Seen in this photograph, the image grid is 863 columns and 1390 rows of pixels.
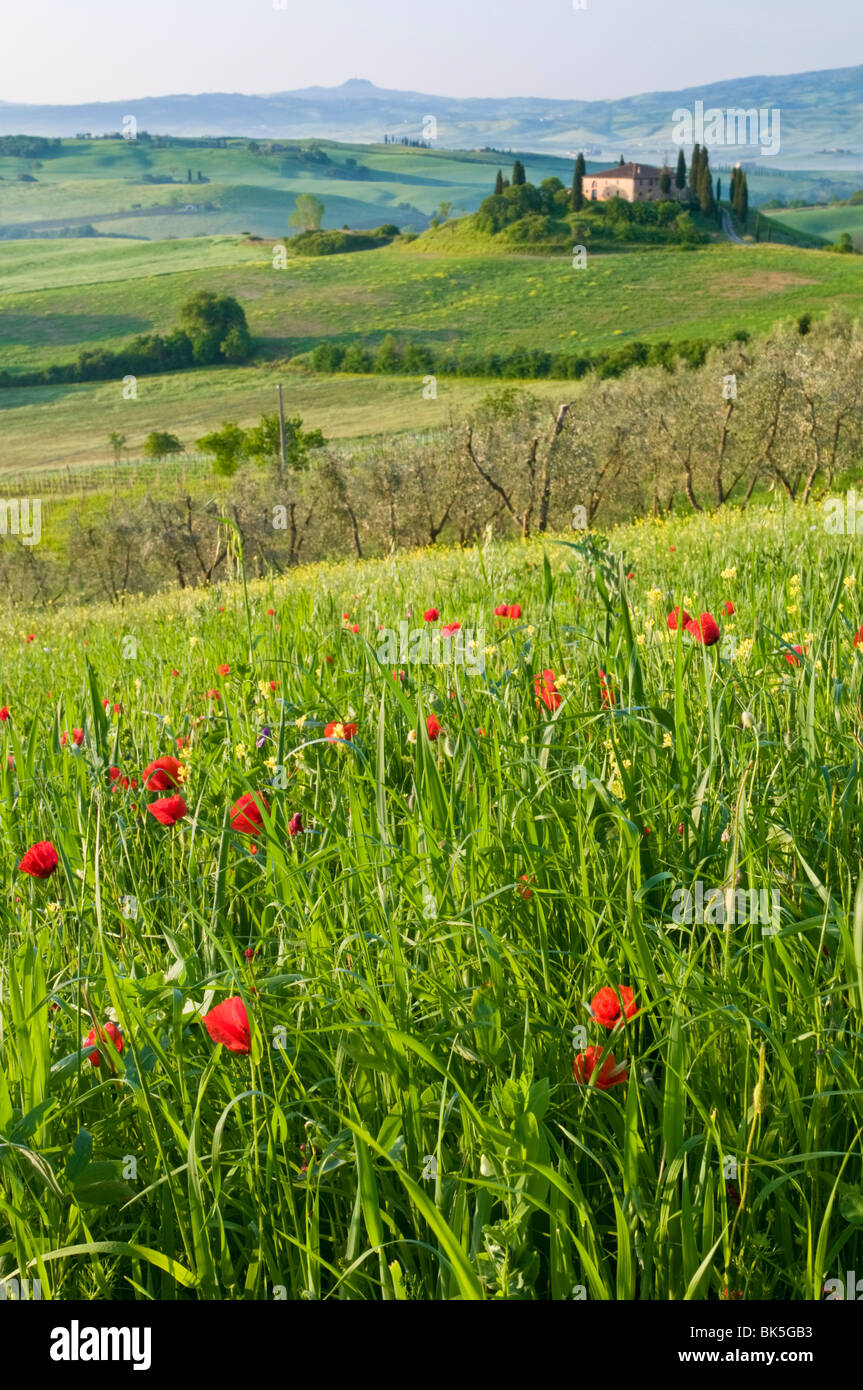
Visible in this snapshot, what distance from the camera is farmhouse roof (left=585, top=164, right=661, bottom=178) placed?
616ft

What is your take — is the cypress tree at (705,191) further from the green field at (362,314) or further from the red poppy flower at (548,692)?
the red poppy flower at (548,692)

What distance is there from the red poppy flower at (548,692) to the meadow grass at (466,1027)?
6 centimetres

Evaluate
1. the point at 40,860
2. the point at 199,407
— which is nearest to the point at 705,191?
the point at 199,407

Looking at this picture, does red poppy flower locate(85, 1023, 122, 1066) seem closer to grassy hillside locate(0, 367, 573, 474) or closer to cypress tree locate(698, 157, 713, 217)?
grassy hillside locate(0, 367, 573, 474)

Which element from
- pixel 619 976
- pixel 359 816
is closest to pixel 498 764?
pixel 359 816

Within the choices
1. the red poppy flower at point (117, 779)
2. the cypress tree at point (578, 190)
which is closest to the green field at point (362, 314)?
the cypress tree at point (578, 190)

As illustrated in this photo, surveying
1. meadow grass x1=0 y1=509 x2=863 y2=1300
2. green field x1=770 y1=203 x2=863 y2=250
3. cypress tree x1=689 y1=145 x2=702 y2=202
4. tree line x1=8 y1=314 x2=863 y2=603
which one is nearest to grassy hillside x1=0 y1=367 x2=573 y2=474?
tree line x1=8 y1=314 x2=863 y2=603

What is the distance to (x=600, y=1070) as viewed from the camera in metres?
1.68

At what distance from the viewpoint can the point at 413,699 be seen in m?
3.10

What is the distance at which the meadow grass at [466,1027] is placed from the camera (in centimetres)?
148

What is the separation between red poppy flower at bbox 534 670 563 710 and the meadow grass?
0.21 feet

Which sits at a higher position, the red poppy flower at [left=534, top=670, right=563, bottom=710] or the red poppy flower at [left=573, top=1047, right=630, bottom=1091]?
the red poppy flower at [left=534, top=670, right=563, bottom=710]

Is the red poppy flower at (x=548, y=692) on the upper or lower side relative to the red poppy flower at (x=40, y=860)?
upper

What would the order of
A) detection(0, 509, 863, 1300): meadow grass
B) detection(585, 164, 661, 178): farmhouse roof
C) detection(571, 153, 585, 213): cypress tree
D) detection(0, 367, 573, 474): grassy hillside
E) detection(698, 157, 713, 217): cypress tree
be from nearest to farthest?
detection(0, 509, 863, 1300): meadow grass
detection(0, 367, 573, 474): grassy hillside
detection(698, 157, 713, 217): cypress tree
detection(571, 153, 585, 213): cypress tree
detection(585, 164, 661, 178): farmhouse roof
